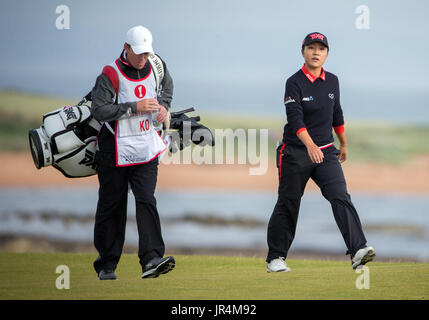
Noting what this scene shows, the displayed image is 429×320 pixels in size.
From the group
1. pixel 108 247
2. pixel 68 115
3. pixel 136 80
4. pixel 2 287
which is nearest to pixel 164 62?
pixel 136 80

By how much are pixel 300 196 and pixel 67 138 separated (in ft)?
7.42

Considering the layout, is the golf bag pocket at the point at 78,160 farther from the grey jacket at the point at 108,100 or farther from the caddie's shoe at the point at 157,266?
the caddie's shoe at the point at 157,266

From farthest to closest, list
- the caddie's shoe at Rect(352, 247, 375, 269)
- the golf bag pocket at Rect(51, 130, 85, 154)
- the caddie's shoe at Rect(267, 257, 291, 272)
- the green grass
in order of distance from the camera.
A: the caddie's shoe at Rect(267, 257, 291, 272) < the golf bag pocket at Rect(51, 130, 85, 154) < the caddie's shoe at Rect(352, 247, 375, 269) < the green grass

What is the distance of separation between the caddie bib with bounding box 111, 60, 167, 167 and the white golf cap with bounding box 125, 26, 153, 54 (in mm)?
272

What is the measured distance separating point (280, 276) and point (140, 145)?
1779mm

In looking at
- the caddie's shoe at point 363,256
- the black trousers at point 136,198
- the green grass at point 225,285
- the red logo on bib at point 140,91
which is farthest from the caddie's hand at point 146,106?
the caddie's shoe at point 363,256

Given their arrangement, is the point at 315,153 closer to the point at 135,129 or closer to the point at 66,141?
the point at 135,129

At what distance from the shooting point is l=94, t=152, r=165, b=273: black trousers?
7586 millimetres

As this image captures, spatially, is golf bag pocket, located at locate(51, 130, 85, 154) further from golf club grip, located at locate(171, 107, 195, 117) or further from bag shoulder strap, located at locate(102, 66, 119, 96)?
golf club grip, located at locate(171, 107, 195, 117)

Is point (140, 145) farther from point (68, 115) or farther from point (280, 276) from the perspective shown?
point (280, 276)

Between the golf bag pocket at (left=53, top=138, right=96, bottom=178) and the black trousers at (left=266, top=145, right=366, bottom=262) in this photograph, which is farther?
the golf bag pocket at (left=53, top=138, right=96, bottom=178)

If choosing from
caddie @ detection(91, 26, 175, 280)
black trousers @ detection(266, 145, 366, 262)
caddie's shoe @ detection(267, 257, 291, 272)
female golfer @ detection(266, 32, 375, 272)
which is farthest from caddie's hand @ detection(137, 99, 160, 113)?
caddie's shoe @ detection(267, 257, 291, 272)

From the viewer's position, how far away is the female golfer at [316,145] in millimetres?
7641

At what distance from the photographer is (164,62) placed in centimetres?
770
